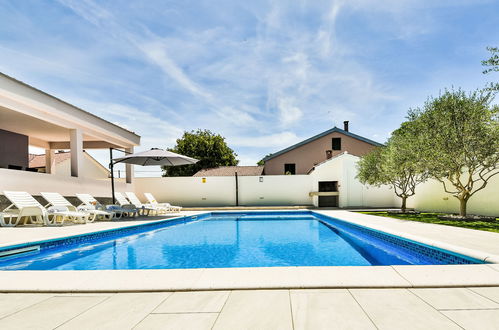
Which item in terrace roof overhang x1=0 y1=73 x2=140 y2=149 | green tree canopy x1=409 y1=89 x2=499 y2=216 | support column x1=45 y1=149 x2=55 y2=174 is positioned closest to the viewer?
green tree canopy x1=409 y1=89 x2=499 y2=216

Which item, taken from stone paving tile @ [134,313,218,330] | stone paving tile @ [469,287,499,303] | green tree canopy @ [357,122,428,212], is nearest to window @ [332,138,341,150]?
green tree canopy @ [357,122,428,212]

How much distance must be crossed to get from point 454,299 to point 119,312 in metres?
2.94

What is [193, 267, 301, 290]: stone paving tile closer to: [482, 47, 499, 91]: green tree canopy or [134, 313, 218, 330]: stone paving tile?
[134, 313, 218, 330]: stone paving tile

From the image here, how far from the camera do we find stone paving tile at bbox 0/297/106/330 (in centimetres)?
206

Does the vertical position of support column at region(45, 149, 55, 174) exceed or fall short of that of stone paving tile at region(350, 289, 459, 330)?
it exceeds it

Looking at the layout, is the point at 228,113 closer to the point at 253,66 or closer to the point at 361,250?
the point at 253,66

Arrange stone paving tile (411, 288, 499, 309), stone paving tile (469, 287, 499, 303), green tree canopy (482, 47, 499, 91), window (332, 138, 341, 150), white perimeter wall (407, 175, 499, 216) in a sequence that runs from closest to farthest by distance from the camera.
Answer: stone paving tile (411, 288, 499, 309) < stone paving tile (469, 287, 499, 303) < green tree canopy (482, 47, 499, 91) < white perimeter wall (407, 175, 499, 216) < window (332, 138, 341, 150)

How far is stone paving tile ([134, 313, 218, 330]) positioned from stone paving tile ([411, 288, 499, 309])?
6.21 ft

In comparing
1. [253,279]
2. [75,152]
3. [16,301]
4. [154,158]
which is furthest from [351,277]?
[75,152]

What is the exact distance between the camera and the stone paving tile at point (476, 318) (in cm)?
193

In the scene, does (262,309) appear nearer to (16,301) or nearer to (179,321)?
(179,321)

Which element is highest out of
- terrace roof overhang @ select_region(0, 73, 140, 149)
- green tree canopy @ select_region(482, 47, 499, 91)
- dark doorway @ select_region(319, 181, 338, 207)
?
green tree canopy @ select_region(482, 47, 499, 91)

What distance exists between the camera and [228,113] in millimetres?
18453

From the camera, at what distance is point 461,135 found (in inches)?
336
